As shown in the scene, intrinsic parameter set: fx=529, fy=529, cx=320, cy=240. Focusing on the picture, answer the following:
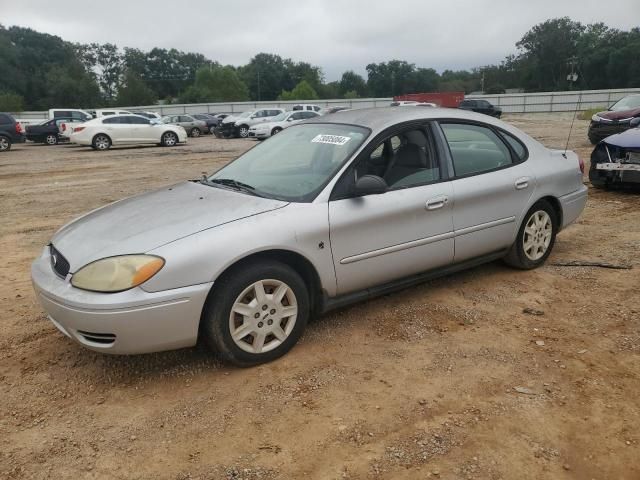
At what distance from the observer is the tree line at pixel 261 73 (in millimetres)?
72375

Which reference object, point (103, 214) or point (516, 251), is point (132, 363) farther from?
point (516, 251)

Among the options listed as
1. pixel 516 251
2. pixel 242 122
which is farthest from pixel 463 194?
pixel 242 122

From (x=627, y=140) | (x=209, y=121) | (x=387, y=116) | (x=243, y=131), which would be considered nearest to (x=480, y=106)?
(x=243, y=131)

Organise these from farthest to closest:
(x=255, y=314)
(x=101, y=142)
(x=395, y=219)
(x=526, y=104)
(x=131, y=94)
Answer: (x=131, y=94)
(x=526, y=104)
(x=101, y=142)
(x=395, y=219)
(x=255, y=314)

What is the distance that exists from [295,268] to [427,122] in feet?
5.38

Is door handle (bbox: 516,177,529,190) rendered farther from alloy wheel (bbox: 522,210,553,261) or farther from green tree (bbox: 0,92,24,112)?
green tree (bbox: 0,92,24,112)

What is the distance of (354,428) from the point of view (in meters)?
2.67

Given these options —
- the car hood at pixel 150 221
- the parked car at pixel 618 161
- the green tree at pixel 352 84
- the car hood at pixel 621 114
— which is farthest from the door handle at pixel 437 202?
the green tree at pixel 352 84

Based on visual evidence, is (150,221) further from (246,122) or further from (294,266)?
(246,122)

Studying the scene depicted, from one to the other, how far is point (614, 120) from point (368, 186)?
13527 mm

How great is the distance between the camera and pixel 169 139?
22.5m

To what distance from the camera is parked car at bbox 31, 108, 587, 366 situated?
9.56 ft

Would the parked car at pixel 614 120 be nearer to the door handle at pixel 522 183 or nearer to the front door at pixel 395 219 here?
the door handle at pixel 522 183

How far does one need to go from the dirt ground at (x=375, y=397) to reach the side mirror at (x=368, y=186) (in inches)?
38.9
